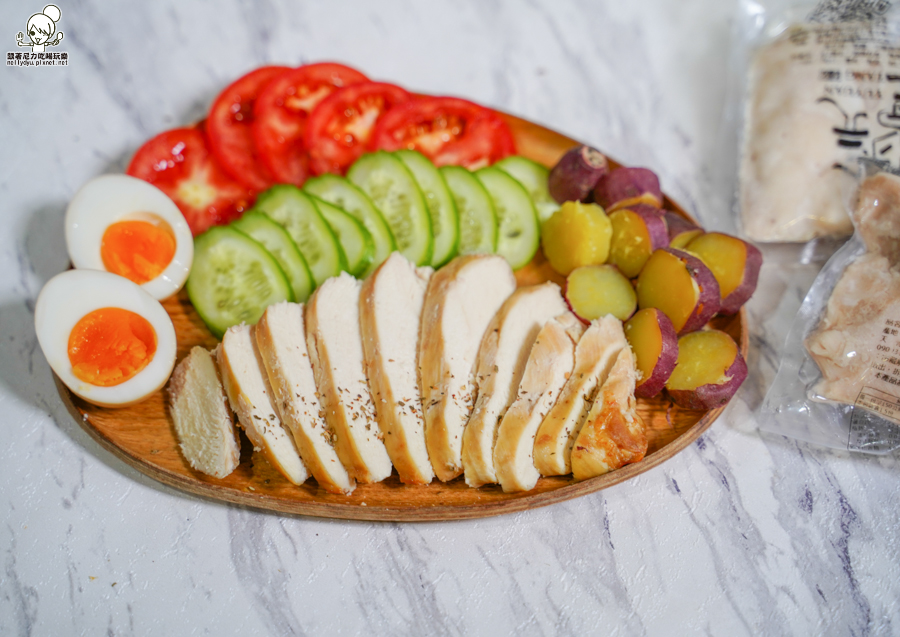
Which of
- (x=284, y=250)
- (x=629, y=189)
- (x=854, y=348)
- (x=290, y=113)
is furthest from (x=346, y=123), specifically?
(x=854, y=348)

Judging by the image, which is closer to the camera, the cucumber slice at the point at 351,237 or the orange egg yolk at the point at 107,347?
the orange egg yolk at the point at 107,347

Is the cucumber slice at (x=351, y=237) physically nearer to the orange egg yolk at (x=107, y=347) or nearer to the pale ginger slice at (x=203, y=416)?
the pale ginger slice at (x=203, y=416)

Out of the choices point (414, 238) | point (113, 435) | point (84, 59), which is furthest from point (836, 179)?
point (84, 59)

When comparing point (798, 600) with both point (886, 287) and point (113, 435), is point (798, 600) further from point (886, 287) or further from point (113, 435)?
point (113, 435)

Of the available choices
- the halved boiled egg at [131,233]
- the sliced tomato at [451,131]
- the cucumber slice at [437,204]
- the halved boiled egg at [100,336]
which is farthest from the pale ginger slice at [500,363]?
the halved boiled egg at [131,233]

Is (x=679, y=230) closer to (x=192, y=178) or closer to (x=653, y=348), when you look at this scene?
(x=653, y=348)

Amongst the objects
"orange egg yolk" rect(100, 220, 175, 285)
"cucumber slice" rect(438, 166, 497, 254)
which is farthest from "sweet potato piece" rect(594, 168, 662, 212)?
"orange egg yolk" rect(100, 220, 175, 285)

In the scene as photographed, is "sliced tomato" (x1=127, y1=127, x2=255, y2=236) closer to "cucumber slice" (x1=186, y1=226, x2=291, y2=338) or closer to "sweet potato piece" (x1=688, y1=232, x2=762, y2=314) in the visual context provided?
"cucumber slice" (x1=186, y1=226, x2=291, y2=338)
